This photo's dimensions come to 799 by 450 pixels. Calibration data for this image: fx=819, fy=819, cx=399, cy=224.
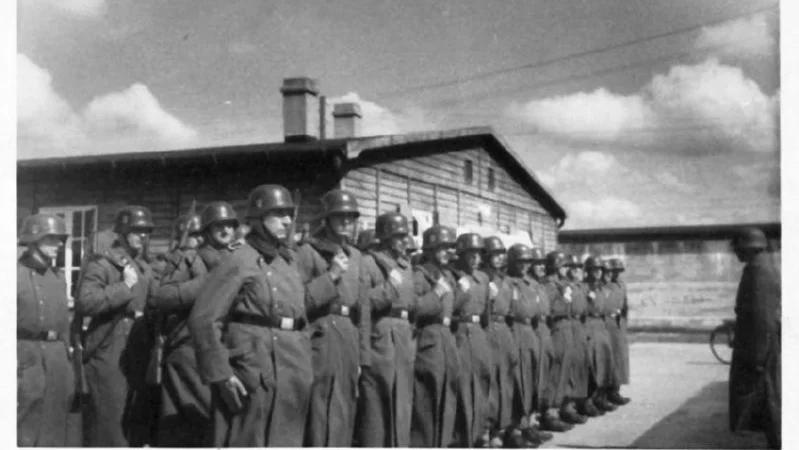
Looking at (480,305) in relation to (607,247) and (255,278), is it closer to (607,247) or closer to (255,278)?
(255,278)

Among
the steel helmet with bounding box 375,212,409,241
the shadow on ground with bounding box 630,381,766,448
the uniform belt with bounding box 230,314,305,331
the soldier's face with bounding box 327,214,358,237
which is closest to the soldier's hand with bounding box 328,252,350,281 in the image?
the soldier's face with bounding box 327,214,358,237

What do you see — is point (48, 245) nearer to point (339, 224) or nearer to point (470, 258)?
point (339, 224)

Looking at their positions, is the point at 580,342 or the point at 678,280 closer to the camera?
the point at 580,342

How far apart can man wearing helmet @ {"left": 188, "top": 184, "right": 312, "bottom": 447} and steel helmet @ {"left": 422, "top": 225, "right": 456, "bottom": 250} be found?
1822 mm

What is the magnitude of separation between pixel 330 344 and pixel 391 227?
1.21 metres

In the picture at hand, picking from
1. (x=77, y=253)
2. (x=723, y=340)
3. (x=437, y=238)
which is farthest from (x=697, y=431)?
(x=723, y=340)

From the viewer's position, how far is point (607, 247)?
783 inches

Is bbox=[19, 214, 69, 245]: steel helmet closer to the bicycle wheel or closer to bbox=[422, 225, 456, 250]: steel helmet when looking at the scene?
bbox=[422, 225, 456, 250]: steel helmet

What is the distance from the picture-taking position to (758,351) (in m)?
5.96

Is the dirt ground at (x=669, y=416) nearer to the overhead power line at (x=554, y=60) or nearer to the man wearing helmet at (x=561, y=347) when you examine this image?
the man wearing helmet at (x=561, y=347)

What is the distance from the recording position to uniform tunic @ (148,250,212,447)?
5.58 metres

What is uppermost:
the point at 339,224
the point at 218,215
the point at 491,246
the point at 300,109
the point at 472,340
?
the point at 300,109

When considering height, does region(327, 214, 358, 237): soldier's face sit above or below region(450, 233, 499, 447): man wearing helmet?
above
